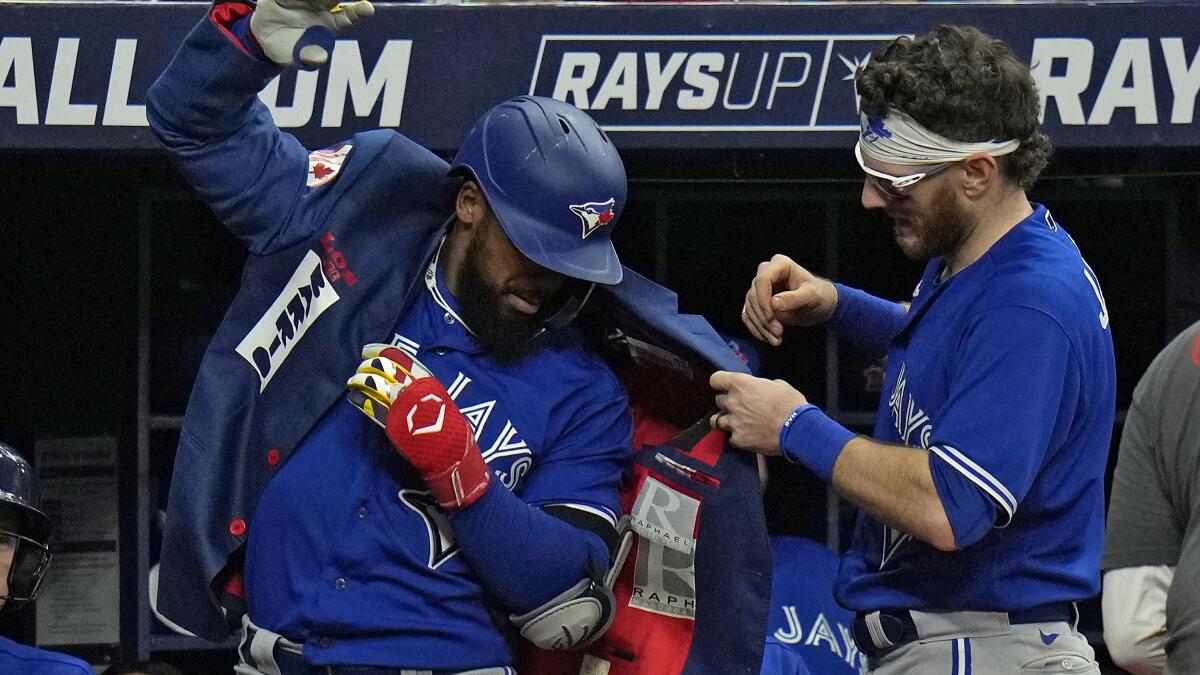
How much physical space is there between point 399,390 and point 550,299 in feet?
1.43

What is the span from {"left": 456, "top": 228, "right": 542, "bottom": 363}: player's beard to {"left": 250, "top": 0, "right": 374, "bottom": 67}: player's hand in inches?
19.5

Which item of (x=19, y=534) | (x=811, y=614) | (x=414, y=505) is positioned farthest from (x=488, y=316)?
(x=811, y=614)

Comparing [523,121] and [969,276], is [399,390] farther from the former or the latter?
[969,276]

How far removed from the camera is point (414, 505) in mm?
2893

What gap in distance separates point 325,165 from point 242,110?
236 mm

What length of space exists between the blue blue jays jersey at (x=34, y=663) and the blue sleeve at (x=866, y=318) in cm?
160

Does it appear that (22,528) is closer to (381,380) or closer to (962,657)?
(381,380)

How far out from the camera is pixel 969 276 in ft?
9.05

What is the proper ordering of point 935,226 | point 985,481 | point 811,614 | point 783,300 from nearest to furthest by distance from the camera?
point 985,481 < point 935,226 < point 783,300 < point 811,614

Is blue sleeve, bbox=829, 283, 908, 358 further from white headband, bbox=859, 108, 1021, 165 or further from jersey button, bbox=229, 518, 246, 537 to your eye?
jersey button, bbox=229, 518, 246, 537

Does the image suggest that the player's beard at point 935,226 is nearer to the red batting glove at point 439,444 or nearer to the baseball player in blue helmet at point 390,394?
the baseball player in blue helmet at point 390,394

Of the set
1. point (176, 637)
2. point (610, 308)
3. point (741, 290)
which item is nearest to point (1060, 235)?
point (610, 308)

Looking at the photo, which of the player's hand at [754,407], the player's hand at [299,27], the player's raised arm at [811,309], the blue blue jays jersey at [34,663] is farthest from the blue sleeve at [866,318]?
the blue blue jays jersey at [34,663]

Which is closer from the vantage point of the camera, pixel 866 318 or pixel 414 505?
pixel 414 505
